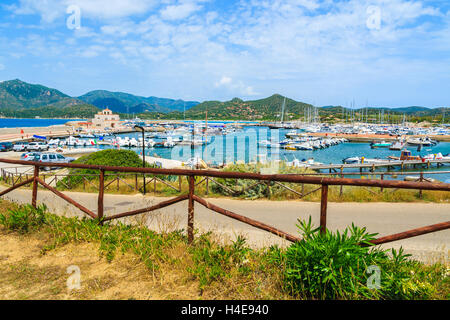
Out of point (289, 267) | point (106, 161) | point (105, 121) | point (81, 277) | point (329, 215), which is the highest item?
point (105, 121)

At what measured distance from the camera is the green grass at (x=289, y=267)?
2.56 m

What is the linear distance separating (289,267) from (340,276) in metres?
0.44

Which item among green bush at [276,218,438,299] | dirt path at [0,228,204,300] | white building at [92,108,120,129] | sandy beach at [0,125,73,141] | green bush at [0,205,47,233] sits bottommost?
sandy beach at [0,125,73,141]

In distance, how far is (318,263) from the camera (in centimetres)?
262

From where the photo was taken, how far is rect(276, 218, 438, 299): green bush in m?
2.53

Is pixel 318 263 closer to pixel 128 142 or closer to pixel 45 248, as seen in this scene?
pixel 45 248

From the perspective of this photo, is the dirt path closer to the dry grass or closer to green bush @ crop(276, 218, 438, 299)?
the dry grass

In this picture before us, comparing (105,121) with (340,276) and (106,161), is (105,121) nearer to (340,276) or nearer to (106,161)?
(106,161)

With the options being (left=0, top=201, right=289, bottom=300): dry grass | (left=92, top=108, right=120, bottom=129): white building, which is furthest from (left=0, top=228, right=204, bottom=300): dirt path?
(left=92, top=108, right=120, bottom=129): white building

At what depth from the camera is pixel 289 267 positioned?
276 cm

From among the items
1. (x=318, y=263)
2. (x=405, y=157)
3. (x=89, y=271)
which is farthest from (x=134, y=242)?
(x=405, y=157)

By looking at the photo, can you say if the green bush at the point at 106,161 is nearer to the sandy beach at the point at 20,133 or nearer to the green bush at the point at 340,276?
the green bush at the point at 340,276

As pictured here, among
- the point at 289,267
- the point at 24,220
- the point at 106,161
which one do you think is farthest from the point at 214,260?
the point at 106,161
